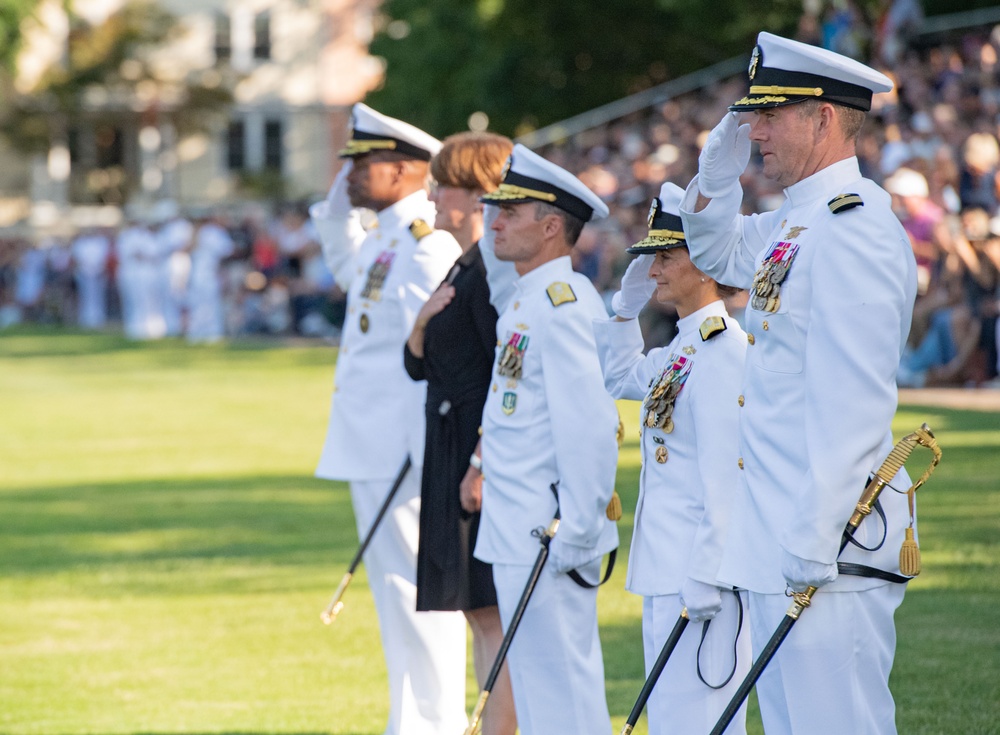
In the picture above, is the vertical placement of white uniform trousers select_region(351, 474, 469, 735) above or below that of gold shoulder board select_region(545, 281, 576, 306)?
below

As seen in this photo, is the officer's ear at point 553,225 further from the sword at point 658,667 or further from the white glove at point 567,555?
the sword at point 658,667

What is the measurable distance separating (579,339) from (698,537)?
0.88 metres

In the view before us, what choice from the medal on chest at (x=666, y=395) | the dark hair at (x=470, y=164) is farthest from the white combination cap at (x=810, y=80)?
the dark hair at (x=470, y=164)

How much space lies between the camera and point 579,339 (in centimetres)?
536

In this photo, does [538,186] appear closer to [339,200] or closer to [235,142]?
[339,200]

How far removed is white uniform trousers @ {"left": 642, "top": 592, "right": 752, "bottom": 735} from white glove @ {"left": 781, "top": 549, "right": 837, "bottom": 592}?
909 millimetres

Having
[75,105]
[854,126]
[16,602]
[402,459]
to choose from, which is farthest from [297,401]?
[75,105]

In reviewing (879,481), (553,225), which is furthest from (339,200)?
(879,481)

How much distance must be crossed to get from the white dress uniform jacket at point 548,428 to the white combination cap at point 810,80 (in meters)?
1.28

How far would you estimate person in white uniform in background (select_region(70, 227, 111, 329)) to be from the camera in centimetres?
3950

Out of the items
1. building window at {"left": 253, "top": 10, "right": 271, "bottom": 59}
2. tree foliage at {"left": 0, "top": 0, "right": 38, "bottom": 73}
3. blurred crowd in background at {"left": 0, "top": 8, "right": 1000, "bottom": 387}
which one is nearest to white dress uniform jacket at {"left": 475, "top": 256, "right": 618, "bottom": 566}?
blurred crowd in background at {"left": 0, "top": 8, "right": 1000, "bottom": 387}

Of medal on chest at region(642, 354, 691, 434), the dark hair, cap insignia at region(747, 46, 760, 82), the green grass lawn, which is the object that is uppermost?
cap insignia at region(747, 46, 760, 82)

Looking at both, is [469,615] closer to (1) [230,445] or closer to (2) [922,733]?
(2) [922,733]

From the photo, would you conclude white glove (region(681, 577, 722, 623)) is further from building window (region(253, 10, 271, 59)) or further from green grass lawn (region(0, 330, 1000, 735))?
building window (region(253, 10, 271, 59))
